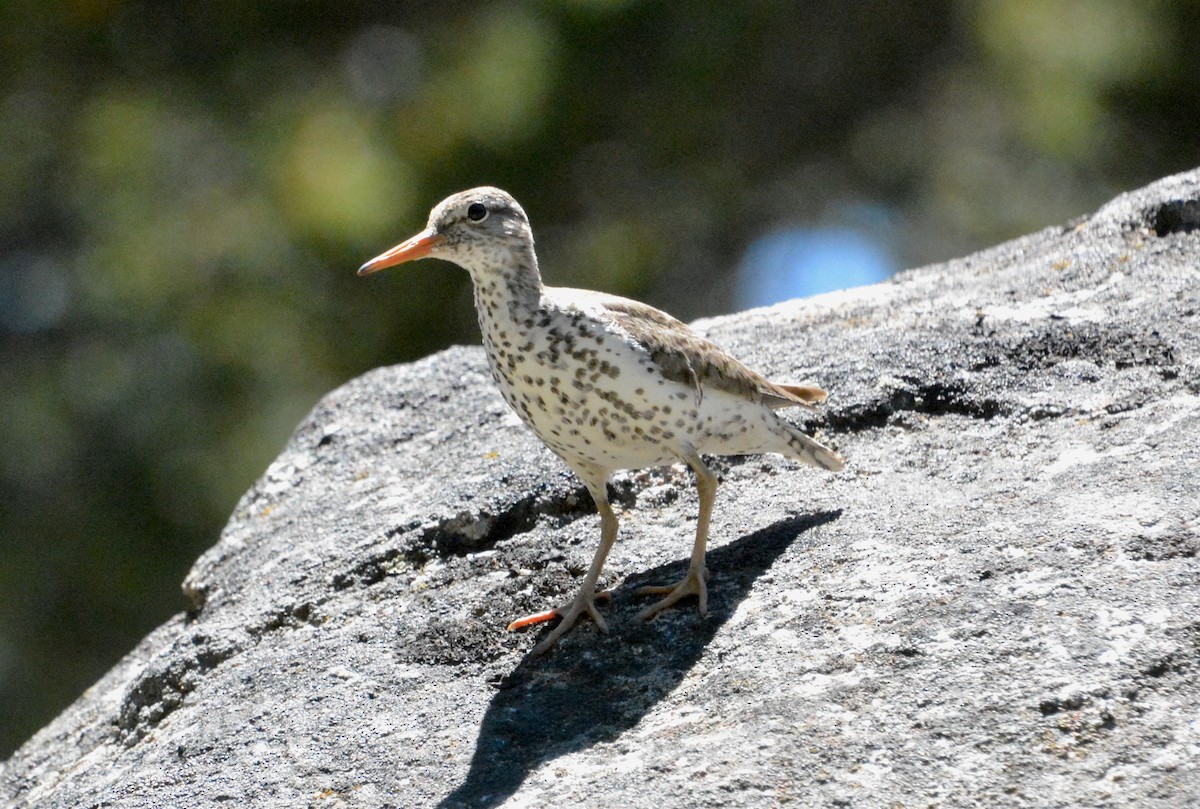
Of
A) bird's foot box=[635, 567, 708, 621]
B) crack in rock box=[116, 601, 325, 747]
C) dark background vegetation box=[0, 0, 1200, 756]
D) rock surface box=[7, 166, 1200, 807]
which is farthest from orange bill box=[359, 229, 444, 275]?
dark background vegetation box=[0, 0, 1200, 756]

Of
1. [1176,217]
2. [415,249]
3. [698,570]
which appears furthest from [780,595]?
[1176,217]

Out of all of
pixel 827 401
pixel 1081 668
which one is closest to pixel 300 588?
pixel 827 401

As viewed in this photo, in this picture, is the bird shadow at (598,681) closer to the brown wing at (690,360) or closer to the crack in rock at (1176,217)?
the brown wing at (690,360)

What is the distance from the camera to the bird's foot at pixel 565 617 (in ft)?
15.3

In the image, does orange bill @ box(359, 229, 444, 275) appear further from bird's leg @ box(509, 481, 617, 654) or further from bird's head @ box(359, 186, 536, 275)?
bird's leg @ box(509, 481, 617, 654)

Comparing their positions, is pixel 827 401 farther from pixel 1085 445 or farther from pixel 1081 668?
pixel 1081 668

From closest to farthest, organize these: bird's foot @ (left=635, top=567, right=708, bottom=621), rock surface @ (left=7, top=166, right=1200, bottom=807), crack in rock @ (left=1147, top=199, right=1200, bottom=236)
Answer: rock surface @ (left=7, top=166, right=1200, bottom=807)
bird's foot @ (left=635, top=567, right=708, bottom=621)
crack in rock @ (left=1147, top=199, right=1200, bottom=236)

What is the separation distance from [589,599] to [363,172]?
680 cm

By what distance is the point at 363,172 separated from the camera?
1087 cm

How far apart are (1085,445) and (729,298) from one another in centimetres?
804

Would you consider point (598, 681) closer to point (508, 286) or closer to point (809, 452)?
point (809, 452)

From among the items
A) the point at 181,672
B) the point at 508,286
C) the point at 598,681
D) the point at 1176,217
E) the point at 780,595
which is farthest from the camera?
the point at 1176,217

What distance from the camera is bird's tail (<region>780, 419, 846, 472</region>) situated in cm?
518

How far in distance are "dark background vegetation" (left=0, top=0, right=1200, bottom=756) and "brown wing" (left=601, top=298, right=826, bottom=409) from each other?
19.3ft
